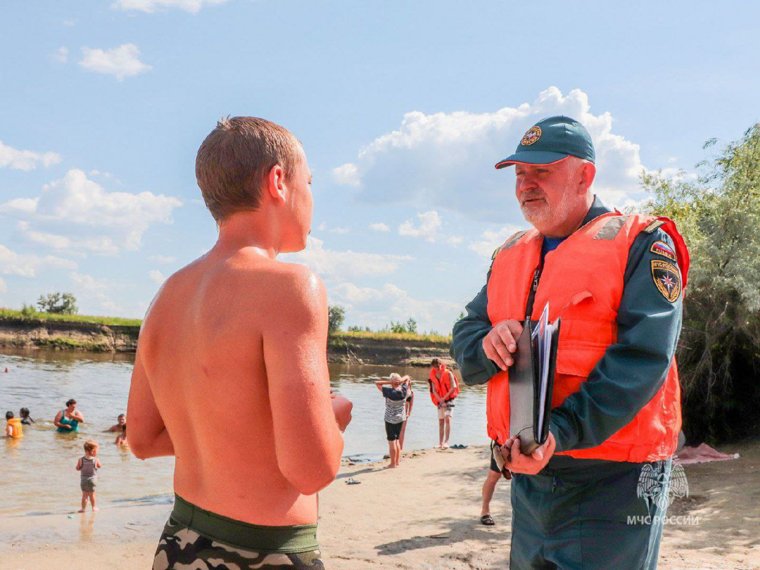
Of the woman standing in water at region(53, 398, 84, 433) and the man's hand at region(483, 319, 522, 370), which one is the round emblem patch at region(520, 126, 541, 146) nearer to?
the man's hand at region(483, 319, 522, 370)

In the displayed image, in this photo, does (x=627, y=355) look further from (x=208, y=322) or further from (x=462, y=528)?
(x=462, y=528)

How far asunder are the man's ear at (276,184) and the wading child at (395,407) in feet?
43.8

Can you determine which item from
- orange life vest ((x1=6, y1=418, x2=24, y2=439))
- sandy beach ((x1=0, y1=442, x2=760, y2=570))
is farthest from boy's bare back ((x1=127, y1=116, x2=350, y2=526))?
orange life vest ((x1=6, y1=418, x2=24, y2=439))

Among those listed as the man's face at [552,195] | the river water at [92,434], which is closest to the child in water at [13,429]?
the river water at [92,434]

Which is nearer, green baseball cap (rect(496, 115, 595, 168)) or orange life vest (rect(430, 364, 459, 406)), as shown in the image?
green baseball cap (rect(496, 115, 595, 168))

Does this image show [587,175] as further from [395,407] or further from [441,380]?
[441,380]

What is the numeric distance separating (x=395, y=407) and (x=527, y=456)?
13.3 m

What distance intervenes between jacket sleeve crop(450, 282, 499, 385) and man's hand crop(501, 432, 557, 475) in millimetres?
435

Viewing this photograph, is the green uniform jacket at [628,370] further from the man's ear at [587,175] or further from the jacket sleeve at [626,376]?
the man's ear at [587,175]

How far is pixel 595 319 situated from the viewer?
2566 millimetres

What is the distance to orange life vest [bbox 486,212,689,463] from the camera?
8.35 ft

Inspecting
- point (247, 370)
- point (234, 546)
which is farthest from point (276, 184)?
point (234, 546)

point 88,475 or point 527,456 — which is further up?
point 527,456

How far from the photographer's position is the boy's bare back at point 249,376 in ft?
5.99
